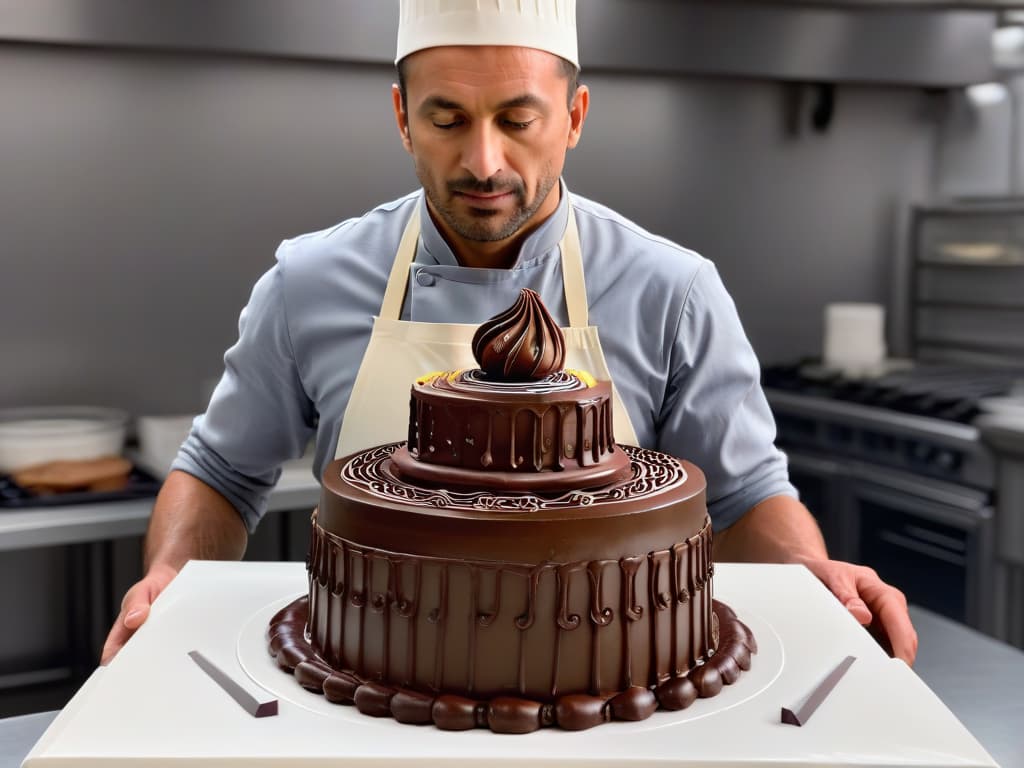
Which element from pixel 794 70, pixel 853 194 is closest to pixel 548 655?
pixel 794 70

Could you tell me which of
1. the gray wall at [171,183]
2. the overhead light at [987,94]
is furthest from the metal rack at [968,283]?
the gray wall at [171,183]

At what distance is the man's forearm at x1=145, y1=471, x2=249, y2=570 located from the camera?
5.80ft

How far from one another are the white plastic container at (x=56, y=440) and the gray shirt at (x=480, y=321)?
120 centimetres

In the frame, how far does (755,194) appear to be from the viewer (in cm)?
439

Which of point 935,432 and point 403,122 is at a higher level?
point 403,122

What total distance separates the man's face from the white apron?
0.58 feet

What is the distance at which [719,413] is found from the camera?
1835 millimetres

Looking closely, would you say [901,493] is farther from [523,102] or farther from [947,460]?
[523,102]

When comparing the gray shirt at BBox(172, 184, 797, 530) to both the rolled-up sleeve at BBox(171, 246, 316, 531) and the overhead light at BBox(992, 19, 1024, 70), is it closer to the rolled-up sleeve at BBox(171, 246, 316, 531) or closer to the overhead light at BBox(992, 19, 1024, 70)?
the rolled-up sleeve at BBox(171, 246, 316, 531)

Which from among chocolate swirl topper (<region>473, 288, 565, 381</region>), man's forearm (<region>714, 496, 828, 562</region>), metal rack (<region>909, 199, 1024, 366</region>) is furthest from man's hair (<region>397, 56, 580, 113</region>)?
metal rack (<region>909, 199, 1024, 366</region>)

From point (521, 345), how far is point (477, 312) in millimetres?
506

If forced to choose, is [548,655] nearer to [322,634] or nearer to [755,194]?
[322,634]

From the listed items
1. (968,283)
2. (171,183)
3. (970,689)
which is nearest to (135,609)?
(970,689)

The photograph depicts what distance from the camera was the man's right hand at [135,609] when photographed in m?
1.37
